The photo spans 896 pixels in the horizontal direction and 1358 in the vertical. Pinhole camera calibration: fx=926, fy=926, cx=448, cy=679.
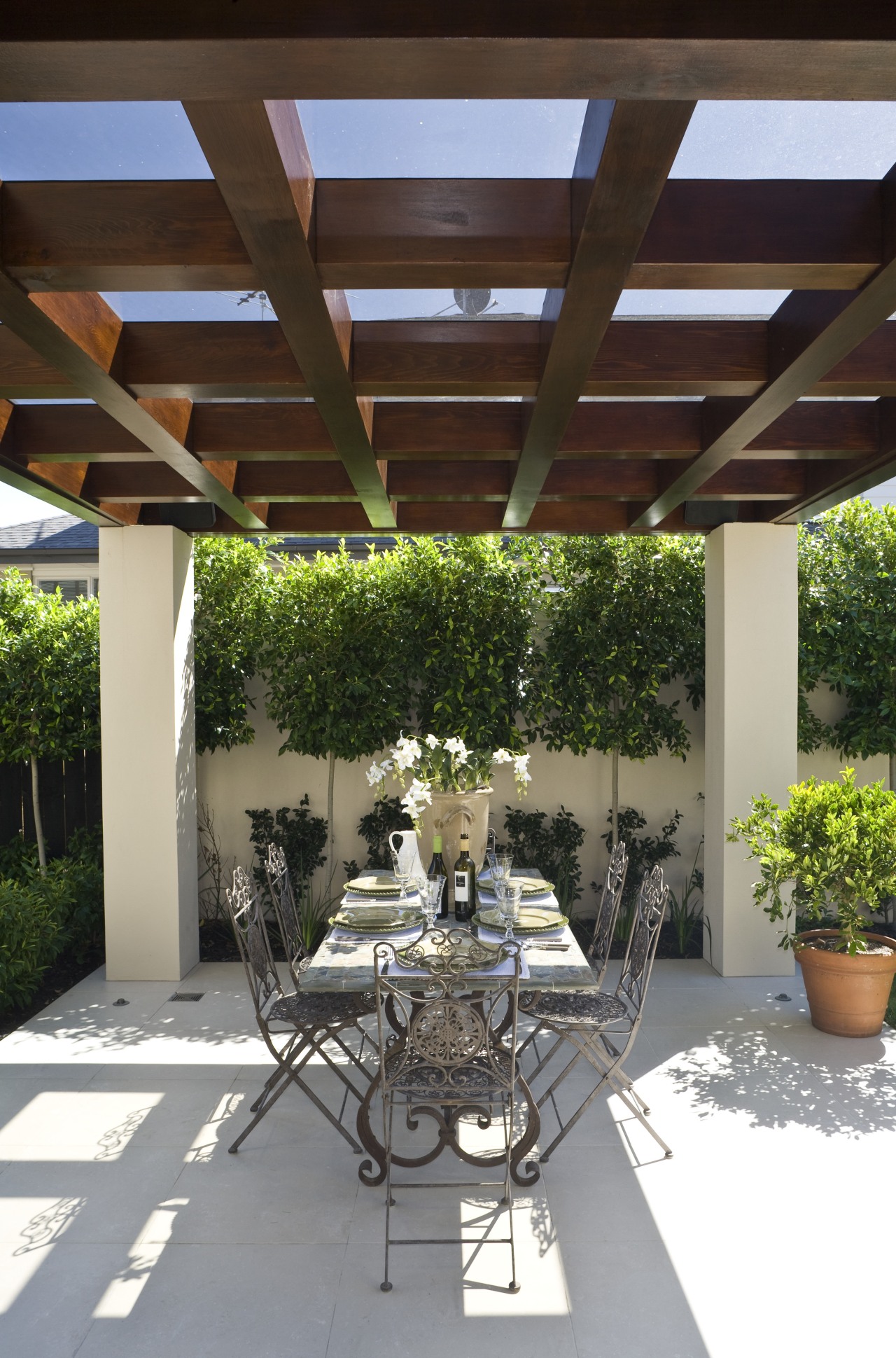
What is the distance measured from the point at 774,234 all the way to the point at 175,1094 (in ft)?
13.1

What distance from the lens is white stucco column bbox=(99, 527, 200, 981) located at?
572cm

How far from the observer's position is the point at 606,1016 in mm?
3650

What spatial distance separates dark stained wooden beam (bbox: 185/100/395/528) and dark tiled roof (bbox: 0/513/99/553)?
6.42 metres

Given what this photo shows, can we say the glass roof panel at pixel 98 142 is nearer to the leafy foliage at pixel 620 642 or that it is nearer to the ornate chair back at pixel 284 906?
the ornate chair back at pixel 284 906

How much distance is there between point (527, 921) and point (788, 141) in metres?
3.01

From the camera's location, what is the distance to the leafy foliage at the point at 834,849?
4.60m

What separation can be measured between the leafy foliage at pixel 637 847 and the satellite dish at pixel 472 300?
4.32m

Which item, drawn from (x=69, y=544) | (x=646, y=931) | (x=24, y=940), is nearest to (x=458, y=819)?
(x=646, y=931)

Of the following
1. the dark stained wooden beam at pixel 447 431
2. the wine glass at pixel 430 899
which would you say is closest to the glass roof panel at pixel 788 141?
the dark stained wooden beam at pixel 447 431

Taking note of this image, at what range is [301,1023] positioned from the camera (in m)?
3.56

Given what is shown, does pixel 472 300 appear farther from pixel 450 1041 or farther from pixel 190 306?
pixel 450 1041

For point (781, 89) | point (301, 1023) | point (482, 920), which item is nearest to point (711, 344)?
point (781, 89)

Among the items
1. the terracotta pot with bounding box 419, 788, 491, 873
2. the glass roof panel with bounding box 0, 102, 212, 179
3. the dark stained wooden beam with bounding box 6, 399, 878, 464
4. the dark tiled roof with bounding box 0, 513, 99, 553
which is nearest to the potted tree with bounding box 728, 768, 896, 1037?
the terracotta pot with bounding box 419, 788, 491, 873

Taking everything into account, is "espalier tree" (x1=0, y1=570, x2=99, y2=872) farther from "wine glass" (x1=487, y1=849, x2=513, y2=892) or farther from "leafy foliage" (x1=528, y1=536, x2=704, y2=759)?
"wine glass" (x1=487, y1=849, x2=513, y2=892)
